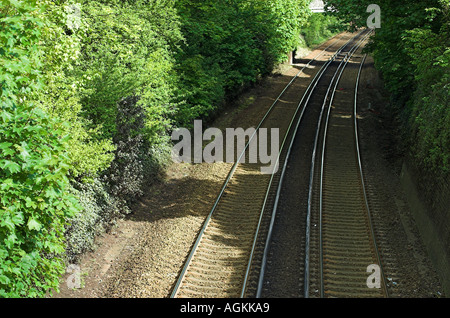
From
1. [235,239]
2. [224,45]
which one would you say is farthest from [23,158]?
[224,45]

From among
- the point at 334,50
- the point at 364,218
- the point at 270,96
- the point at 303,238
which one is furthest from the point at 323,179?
the point at 334,50

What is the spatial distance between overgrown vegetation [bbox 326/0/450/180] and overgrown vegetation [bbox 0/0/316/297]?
8390 mm

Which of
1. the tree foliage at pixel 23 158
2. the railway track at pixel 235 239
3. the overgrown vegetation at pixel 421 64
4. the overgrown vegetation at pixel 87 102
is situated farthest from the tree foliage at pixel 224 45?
the tree foliage at pixel 23 158

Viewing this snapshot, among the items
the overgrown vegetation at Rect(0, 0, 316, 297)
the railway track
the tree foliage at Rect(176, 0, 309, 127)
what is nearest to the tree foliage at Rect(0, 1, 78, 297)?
the overgrown vegetation at Rect(0, 0, 316, 297)

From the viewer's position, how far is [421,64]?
52.0 ft

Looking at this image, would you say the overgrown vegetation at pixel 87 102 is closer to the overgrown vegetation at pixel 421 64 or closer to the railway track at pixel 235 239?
the railway track at pixel 235 239

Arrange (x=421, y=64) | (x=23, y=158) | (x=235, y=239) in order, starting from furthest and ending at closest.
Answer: (x=421, y=64) → (x=235, y=239) → (x=23, y=158)

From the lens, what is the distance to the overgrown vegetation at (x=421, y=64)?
44.2ft

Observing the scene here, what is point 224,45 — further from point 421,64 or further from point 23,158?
point 23,158

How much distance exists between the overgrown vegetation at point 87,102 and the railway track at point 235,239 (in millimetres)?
3103

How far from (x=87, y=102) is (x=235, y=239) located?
667cm

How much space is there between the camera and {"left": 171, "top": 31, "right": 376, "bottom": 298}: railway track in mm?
10555

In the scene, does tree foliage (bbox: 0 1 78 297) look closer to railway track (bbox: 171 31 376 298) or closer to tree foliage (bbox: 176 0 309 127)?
railway track (bbox: 171 31 376 298)
